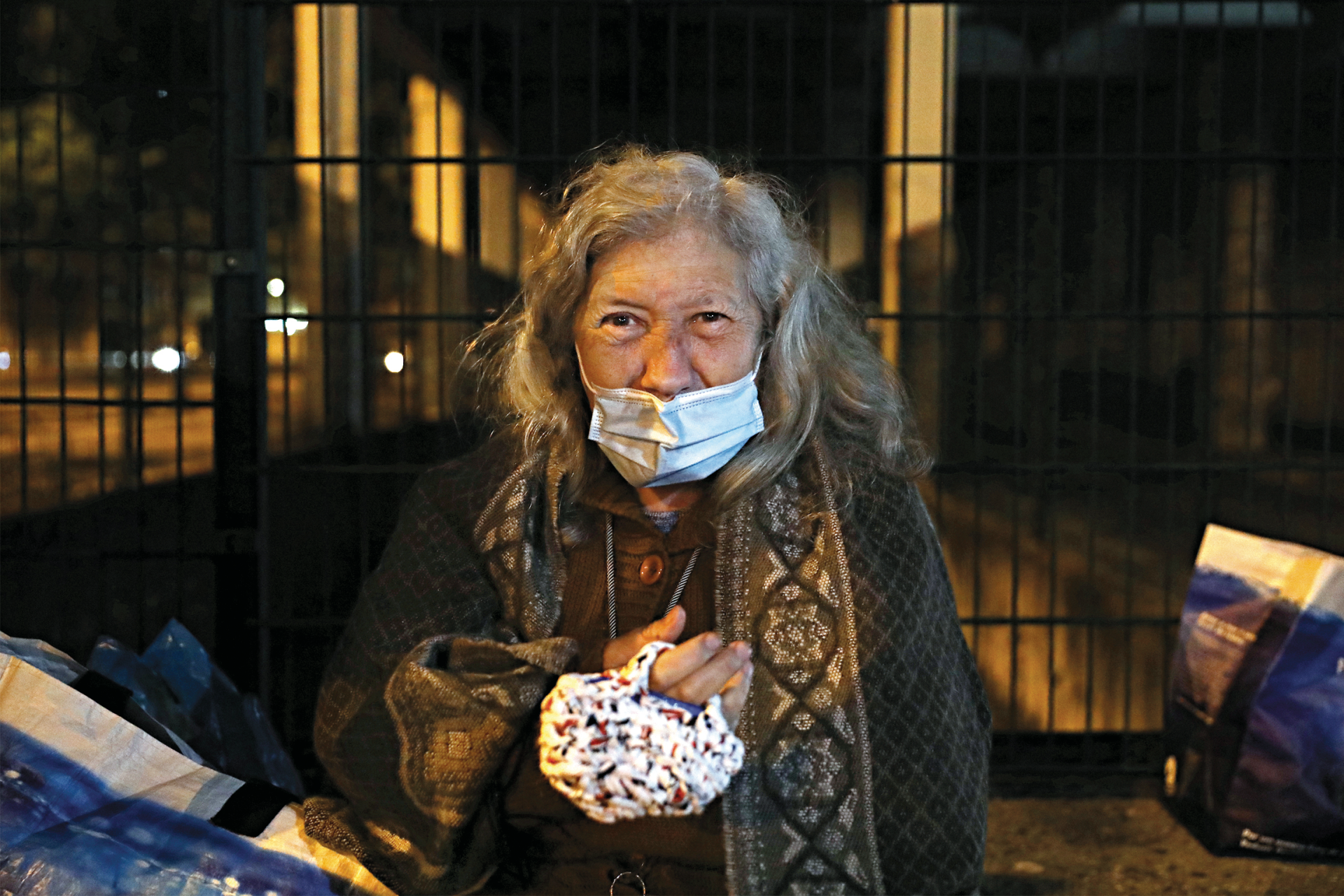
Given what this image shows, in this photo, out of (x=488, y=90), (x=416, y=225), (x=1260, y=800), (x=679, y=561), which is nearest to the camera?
(x=679, y=561)

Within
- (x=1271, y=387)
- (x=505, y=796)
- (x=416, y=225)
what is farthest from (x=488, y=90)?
(x=1271, y=387)

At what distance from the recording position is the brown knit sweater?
1.77 meters

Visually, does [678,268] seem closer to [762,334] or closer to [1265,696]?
[762,334]

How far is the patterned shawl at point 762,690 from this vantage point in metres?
1.71

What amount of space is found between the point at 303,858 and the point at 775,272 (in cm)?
107

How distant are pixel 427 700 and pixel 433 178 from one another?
2907 mm

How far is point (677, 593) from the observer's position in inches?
72.0

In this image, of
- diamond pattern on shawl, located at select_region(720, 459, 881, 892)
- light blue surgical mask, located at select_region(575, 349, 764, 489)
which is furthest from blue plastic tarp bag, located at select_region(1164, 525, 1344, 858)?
light blue surgical mask, located at select_region(575, 349, 764, 489)

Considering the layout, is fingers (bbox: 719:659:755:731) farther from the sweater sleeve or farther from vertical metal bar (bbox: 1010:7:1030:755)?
vertical metal bar (bbox: 1010:7:1030:755)

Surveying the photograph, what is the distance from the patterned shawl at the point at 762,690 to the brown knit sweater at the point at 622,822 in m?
0.04

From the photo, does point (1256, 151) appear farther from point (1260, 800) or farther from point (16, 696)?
point (16, 696)

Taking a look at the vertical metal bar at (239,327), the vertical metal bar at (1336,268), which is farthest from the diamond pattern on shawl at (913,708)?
the vertical metal bar at (239,327)

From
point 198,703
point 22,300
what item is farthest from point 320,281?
point 198,703

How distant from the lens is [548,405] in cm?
197
